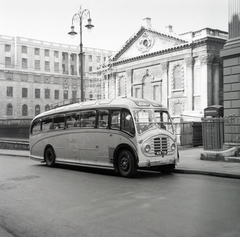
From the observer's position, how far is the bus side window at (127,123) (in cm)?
1166

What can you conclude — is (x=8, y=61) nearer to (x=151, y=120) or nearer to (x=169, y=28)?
(x=169, y=28)

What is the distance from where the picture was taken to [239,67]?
16719mm

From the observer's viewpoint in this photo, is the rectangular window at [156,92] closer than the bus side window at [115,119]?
No

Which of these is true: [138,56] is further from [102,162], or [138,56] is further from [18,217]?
[18,217]

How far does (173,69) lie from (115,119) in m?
38.5

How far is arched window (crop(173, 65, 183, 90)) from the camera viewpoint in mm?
48631

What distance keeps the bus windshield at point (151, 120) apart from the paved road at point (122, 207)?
5.82 feet

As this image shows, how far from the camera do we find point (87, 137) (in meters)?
13.8

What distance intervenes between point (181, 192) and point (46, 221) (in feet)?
12.2

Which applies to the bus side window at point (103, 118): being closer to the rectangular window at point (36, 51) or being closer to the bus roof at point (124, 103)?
the bus roof at point (124, 103)

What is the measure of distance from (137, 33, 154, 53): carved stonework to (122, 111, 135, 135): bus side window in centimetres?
4193

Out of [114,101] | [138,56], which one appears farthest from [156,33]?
[114,101]

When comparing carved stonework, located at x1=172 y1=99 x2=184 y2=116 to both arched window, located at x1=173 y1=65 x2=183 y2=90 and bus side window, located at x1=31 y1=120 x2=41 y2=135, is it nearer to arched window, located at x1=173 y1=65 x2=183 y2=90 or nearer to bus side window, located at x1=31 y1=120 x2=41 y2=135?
arched window, located at x1=173 y1=65 x2=183 y2=90

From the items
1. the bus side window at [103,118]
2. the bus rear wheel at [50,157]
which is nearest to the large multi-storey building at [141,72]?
the bus rear wheel at [50,157]
